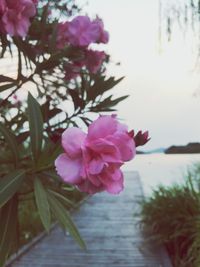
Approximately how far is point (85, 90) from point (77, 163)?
935mm

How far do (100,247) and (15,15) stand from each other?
10.7 feet

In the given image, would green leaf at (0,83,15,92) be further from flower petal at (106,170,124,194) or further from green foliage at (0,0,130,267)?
flower petal at (106,170,124,194)

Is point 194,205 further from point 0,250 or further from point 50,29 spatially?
point 0,250

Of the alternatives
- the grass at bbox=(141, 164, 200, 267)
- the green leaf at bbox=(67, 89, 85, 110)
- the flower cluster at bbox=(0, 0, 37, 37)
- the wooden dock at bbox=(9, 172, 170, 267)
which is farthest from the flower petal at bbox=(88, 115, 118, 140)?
the wooden dock at bbox=(9, 172, 170, 267)

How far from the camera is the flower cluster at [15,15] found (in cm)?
127

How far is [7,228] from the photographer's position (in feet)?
4.02

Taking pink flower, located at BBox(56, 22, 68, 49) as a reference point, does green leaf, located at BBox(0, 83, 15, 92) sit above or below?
below

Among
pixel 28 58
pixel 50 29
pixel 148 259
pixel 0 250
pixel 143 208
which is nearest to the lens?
pixel 0 250

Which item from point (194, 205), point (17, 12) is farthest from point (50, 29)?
point (194, 205)

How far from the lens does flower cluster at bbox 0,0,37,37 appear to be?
4.17 ft

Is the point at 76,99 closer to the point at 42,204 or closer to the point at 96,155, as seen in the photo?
the point at 42,204

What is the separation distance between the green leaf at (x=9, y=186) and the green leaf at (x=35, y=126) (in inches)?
3.0

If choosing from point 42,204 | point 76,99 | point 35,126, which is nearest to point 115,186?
point 42,204

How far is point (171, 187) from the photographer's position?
4457mm
